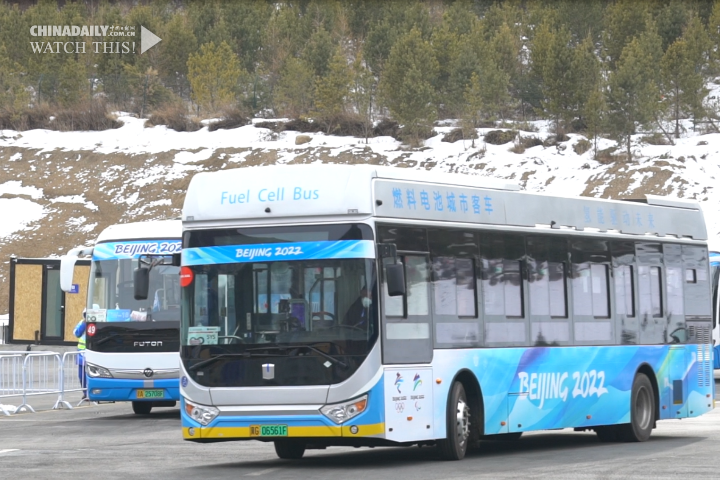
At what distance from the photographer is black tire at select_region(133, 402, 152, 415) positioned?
22422 millimetres

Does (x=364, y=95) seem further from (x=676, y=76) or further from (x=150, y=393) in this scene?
(x=150, y=393)

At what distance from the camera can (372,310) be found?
1189 centimetres

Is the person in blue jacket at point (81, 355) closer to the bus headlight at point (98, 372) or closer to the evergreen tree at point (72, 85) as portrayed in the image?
the bus headlight at point (98, 372)

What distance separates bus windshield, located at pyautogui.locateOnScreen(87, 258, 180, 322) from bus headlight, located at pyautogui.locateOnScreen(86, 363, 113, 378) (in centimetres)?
79

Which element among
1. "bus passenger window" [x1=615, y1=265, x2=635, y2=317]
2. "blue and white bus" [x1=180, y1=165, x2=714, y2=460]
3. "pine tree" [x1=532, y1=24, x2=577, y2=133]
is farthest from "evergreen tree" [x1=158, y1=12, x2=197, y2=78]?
"blue and white bus" [x1=180, y1=165, x2=714, y2=460]

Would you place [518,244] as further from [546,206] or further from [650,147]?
[650,147]

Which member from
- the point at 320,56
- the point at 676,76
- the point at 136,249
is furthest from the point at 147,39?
the point at 136,249

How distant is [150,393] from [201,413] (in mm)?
8550

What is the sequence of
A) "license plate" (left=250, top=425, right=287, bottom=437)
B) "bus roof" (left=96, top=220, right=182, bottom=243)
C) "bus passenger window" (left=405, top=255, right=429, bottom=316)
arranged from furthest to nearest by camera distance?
1. "bus roof" (left=96, top=220, right=182, bottom=243)
2. "bus passenger window" (left=405, top=255, right=429, bottom=316)
3. "license plate" (left=250, top=425, right=287, bottom=437)

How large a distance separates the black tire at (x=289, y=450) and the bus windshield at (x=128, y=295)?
24.4 feet

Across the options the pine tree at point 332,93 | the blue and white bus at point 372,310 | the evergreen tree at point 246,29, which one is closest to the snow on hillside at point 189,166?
the pine tree at point 332,93

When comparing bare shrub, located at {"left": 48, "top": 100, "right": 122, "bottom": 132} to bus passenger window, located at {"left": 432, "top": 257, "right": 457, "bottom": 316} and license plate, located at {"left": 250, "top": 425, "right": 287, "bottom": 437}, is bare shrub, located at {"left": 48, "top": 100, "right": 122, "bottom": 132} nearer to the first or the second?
bus passenger window, located at {"left": 432, "top": 257, "right": 457, "bottom": 316}

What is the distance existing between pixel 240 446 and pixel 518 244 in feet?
14.4

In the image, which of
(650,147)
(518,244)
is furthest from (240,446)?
(650,147)
